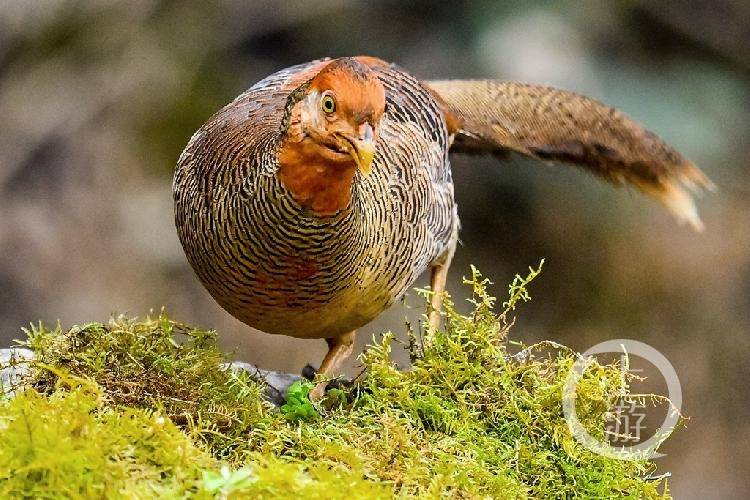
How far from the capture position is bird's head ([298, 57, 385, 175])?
274 centimetres

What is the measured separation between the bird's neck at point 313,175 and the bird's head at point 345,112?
0.04 meters

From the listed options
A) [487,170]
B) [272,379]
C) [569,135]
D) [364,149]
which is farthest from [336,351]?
[487,170]

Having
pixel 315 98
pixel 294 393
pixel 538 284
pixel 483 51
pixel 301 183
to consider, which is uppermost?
pixel 483 51

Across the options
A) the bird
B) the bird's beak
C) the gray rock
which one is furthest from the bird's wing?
the bird's beak

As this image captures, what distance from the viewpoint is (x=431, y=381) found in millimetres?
3182

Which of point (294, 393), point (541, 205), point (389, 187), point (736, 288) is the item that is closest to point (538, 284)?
point (541, 205)

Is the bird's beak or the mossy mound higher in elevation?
the bird's beak

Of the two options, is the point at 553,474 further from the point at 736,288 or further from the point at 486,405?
the point at 736,288

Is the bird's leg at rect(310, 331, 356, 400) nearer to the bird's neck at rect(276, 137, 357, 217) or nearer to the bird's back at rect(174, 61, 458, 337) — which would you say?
the bird's back at rect(174, 61, 458, 337)

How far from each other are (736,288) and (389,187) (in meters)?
3.79

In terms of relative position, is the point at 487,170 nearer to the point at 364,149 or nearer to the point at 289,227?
the point at 289,227

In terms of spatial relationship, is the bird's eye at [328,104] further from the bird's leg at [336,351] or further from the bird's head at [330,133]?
the bird's leg at [336,351]

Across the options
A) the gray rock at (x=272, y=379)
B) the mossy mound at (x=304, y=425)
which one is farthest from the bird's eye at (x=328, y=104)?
the gray rock at (x=272, y=379)

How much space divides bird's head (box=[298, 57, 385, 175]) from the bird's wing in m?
1.64
